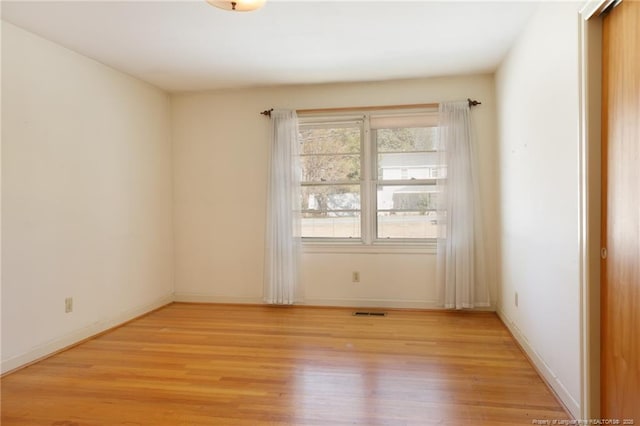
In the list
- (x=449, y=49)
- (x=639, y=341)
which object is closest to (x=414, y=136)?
(x=449, y=49)

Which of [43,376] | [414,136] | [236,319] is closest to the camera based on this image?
[43,376]

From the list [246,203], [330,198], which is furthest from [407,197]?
[246,203]

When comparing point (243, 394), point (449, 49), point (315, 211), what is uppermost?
point (449, 49)

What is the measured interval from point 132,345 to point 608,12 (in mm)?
3860

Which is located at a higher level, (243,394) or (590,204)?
(590,204)

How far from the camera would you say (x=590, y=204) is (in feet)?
5.93

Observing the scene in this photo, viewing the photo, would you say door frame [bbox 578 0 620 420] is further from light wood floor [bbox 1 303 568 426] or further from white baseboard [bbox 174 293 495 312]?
white baseboard [bbox 174 293 495 312]

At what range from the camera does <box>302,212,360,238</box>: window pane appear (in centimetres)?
434

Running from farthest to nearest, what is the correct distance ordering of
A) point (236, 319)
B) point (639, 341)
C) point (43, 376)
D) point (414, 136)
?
point (414, 136)
point (236, 319)
point (43, 376)
point (639, 341)

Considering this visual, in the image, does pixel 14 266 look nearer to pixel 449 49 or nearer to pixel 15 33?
pixel 15 33

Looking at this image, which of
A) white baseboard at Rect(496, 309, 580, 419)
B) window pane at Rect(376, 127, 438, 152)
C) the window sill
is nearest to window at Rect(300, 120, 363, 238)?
the window sill

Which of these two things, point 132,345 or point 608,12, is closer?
point 608,12

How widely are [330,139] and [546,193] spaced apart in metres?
2.47

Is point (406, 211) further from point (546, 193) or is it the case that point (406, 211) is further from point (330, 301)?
point (546, 193)
